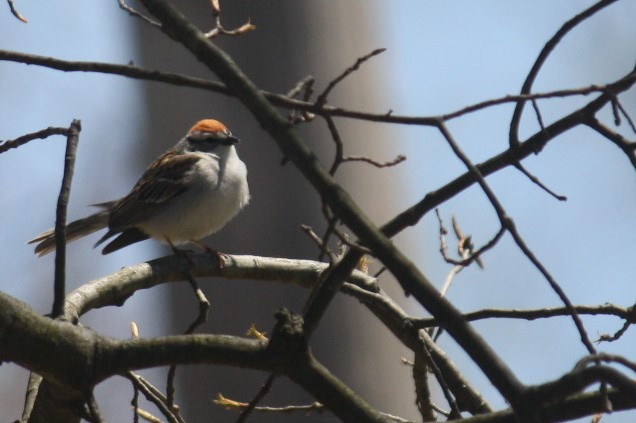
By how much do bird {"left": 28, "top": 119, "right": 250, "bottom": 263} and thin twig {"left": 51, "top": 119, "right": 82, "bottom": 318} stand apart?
2328mm

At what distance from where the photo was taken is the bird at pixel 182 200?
4.83m

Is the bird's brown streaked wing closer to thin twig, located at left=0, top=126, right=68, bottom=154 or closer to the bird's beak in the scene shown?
the bird's beak

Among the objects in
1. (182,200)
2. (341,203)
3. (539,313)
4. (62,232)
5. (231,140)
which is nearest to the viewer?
(341,203)

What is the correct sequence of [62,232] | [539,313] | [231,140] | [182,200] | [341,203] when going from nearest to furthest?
[341,203]
[62,232]
[539,313]
[182,200]
[231,140]

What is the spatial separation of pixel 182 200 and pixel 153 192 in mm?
238

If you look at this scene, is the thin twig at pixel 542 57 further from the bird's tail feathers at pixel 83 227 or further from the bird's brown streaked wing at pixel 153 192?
the bird's tail feathers at pixel 83 227

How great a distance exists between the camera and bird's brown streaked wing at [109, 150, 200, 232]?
4.98 meters

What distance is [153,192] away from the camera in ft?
16.6

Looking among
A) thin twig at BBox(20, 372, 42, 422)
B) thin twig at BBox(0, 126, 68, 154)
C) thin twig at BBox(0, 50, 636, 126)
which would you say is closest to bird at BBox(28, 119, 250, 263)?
thin twig at BBox(20, 372, 42, 422)

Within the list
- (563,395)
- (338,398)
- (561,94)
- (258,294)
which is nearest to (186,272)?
(338,398)

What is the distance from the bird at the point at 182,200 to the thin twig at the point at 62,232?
2.33 metres

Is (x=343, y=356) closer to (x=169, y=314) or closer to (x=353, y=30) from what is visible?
(x=169, y=314)

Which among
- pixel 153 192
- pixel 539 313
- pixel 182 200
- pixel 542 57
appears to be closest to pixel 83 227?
pixel 153 192

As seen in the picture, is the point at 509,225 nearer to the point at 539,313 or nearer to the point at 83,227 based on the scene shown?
the point at 539,313
